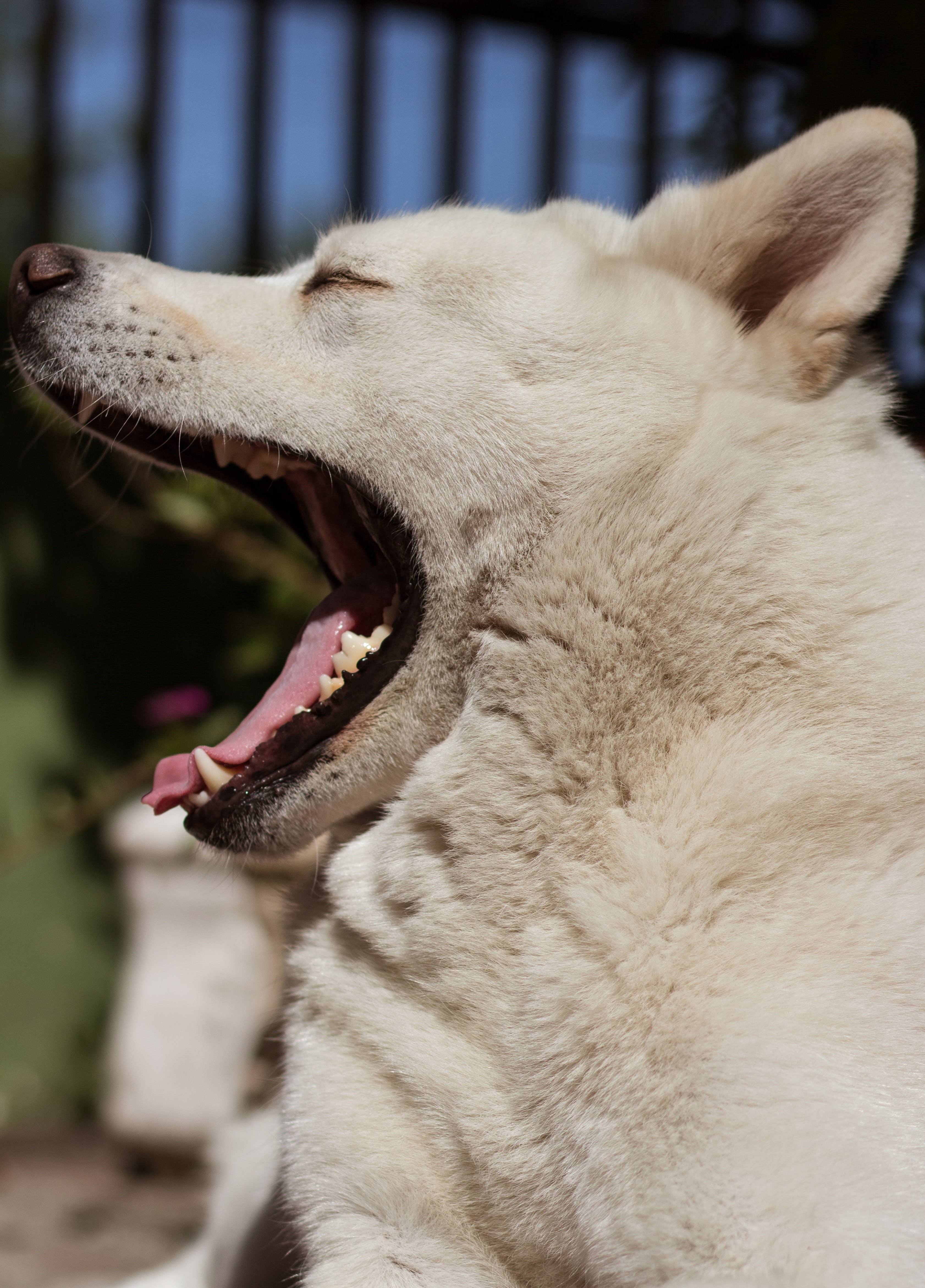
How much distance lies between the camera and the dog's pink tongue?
1953mm

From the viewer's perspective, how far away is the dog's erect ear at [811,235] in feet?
5.56

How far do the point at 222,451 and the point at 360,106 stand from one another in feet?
8.23

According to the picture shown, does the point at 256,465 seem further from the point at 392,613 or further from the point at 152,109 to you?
the point at 152,109

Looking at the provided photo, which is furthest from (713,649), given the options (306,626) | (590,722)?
(306,626)

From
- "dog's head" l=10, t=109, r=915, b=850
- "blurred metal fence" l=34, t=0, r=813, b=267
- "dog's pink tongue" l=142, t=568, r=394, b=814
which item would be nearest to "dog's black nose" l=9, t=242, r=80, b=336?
"dog's head" l=10, t=109, r=915, b=850

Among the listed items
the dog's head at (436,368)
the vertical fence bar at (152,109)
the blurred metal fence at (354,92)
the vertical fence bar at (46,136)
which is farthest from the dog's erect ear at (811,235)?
the vertical fence bar at (46,136)

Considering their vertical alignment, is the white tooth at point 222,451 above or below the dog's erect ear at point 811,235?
below

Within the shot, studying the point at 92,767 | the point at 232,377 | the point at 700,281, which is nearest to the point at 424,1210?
the point at 232,377

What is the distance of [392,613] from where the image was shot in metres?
1.98

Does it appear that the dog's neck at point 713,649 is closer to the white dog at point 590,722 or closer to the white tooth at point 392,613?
the white dog at point 590,722

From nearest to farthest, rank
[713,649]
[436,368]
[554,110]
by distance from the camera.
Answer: [713,649] → [436,368] → [554,110]

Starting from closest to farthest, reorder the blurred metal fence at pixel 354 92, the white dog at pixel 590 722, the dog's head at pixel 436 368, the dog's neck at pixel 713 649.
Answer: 1. the white dog at pixel 590 722
2. the dog's neck at pixel 713 649
3. the dog's head at pixel 436 368
4. the blurred metal fence at pixel 354 92

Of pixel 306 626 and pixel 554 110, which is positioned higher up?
pixel 554 110

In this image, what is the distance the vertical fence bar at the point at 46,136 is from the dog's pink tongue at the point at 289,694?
9.48 ft
